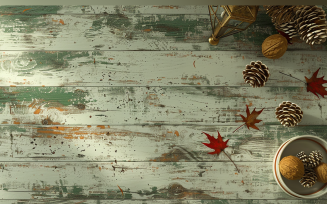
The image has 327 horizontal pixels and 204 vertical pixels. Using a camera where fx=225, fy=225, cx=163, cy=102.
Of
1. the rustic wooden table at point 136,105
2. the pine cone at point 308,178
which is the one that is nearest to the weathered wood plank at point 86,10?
the rustic wooden table at point 136,105

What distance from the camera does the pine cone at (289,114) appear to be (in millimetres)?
1000

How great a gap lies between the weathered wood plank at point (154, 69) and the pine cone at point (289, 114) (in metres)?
0.11

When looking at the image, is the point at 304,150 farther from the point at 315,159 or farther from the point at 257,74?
the point at 257,74

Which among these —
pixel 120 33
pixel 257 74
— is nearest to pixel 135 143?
pixel 120 33

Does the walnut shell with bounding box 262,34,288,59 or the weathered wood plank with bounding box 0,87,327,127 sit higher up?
the walnut shell with bounding box 262,34,288,59

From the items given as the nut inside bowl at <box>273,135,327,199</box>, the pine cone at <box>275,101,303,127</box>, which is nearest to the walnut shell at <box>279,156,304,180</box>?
the nut inside bowl at <box>273,135,327,199</box>

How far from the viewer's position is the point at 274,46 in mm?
986

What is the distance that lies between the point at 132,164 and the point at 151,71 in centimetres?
45

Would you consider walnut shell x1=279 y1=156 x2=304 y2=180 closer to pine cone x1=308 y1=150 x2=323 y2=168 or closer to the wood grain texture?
pine cone x1=308 y1=150 x2=323 y2=168

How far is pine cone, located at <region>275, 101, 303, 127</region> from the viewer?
100 cm

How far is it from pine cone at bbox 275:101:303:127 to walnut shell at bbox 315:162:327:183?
209mm

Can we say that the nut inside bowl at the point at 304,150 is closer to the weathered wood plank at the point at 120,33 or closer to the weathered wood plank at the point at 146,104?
the weathered wood plank at the point at 146,104

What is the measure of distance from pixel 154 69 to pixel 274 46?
0.54 m

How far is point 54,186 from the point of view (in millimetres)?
1060
